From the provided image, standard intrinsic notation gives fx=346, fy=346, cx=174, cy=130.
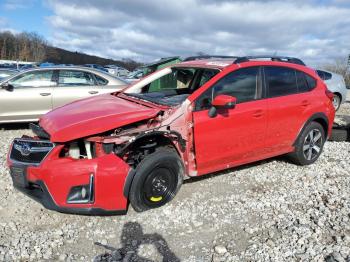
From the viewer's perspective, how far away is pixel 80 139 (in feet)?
12.3

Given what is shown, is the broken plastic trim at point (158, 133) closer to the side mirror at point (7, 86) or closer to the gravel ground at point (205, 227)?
the gravel ground at point (205, 227)

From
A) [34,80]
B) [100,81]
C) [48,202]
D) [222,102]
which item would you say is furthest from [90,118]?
[34,80]

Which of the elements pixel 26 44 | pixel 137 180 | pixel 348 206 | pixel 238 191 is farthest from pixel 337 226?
pixel 26 44

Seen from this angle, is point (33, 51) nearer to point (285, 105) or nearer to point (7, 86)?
point (7, 86)

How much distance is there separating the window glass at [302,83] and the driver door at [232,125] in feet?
2.99

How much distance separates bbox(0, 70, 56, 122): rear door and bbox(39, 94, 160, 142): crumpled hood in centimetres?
348

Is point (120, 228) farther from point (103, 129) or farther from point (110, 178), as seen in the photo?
point (103, 129)

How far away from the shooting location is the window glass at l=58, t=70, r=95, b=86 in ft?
26.2

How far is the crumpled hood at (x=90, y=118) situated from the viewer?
12.1 ft

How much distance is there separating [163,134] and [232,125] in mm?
1044

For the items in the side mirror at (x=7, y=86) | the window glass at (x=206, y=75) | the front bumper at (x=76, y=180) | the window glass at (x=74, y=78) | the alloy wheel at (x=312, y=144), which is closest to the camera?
the front bumper at (x=76, y=180)

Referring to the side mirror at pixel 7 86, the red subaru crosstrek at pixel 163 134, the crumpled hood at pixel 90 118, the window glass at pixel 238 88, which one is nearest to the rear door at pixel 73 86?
the side mirror at pixel 7 86

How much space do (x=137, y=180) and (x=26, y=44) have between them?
124 m

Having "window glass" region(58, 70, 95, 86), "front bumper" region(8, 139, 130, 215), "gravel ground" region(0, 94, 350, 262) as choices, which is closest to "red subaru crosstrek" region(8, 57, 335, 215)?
"front bumper" region(8, 139, 130, 215)
